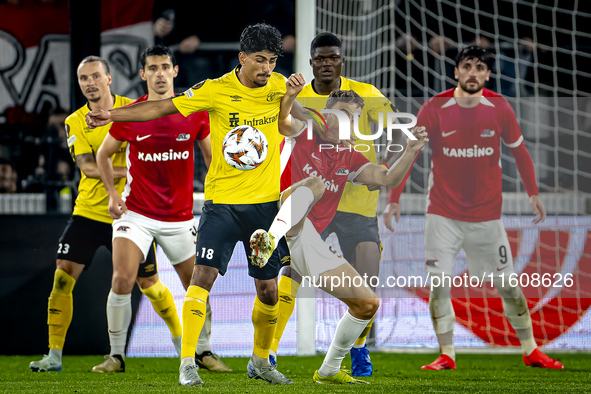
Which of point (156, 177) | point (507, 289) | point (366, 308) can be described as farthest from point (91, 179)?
point (507, 289)

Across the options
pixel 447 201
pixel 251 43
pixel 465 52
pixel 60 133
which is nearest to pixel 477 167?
pixel 447 201

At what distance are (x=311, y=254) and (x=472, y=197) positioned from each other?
1663mm

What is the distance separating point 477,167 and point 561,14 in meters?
4.13

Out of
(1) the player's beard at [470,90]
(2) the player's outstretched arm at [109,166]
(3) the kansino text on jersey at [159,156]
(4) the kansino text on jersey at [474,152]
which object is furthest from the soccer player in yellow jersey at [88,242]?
(1) the player's beard at [470,90]

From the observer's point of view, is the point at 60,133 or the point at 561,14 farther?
the point at 561,14

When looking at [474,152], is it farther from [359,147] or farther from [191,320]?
[191,320]

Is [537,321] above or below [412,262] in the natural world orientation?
below

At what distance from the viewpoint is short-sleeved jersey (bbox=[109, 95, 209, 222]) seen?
4.75m

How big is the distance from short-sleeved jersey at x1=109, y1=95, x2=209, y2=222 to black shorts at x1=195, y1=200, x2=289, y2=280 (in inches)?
33.8

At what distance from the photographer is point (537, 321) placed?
580 centimetres

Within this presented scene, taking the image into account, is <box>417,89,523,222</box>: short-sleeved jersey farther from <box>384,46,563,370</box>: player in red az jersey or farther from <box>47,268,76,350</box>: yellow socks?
<box>47,268,76,350</box>: yellow socks

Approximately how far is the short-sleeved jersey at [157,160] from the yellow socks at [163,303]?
0.51 m

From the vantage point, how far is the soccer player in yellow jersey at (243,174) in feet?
12.6

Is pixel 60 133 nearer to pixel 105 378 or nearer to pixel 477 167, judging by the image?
pixel 105 378
